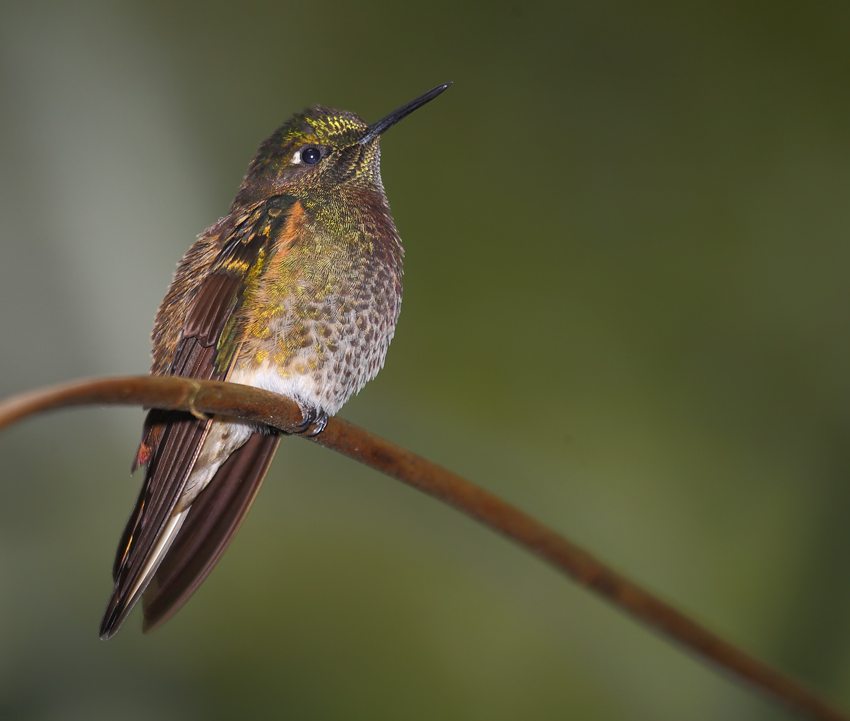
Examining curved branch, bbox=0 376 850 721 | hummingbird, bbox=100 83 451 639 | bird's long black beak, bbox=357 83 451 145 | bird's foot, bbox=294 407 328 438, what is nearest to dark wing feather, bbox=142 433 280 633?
hummingbird, bbox=100 83 451 639

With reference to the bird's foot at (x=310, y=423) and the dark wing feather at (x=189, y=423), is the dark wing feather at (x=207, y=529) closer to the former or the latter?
the dark wing feather at (x=189, y=423)

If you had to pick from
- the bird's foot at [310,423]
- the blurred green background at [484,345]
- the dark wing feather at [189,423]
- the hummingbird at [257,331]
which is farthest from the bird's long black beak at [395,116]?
the blurred green background at [484,345]

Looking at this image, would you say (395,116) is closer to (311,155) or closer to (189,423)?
(311,155)

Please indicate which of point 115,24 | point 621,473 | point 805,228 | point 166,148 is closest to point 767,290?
point 805,228

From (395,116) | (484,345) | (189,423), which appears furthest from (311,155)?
(484,345)

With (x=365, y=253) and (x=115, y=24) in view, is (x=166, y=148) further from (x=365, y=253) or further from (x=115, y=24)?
(x=365, y=253)

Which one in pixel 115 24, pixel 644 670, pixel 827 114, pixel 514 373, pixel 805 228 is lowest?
pixel 644 670
